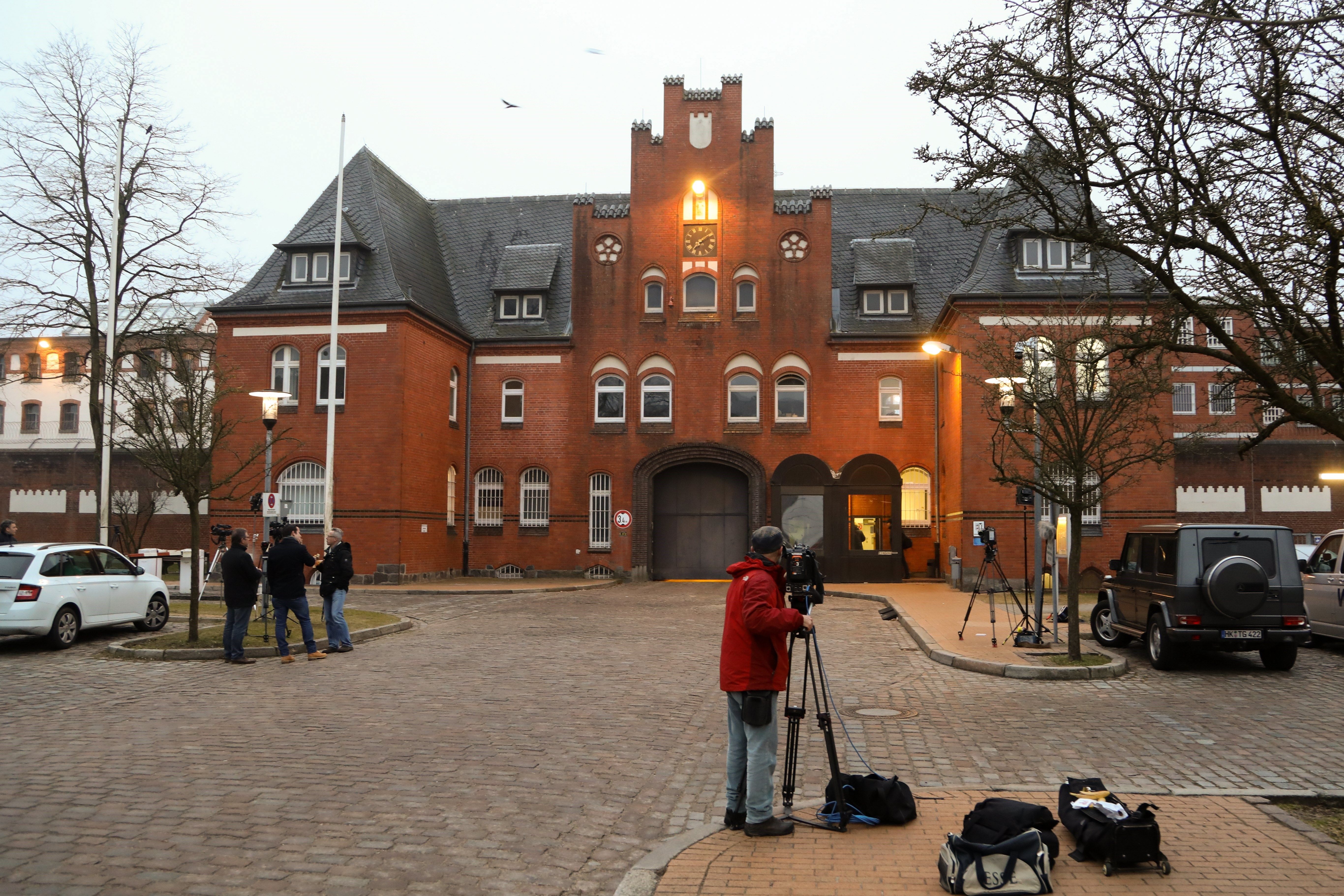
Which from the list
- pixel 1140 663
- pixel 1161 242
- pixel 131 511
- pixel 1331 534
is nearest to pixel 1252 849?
pixel 1161 242

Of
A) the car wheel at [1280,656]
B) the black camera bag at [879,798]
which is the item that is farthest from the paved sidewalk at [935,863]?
the car wheel at [1280,656]

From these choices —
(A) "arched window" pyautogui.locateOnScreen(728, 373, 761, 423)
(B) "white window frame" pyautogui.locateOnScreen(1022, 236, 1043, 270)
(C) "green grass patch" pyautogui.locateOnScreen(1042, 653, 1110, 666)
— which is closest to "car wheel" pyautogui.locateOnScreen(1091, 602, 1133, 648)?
(C) "green grass patch" pyautogui.locateOnScreen(1042, 653, 1110, 666)

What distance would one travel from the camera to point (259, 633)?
17.1 metres

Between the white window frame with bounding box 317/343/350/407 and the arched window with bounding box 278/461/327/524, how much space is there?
2.00m

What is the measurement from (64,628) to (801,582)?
1354cm

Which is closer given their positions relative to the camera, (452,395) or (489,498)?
(452,395)

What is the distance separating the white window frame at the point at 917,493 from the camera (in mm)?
33719

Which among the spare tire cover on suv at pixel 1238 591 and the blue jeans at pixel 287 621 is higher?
the spare tire cover on suv at pixel 1238 591

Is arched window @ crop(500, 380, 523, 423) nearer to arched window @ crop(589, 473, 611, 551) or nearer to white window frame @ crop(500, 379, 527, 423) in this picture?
white window frame @ crop(500, 379, 527, 423)

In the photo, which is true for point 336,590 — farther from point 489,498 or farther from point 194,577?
point 489,498

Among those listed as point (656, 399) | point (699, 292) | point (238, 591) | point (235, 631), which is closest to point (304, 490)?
point (656, 399)

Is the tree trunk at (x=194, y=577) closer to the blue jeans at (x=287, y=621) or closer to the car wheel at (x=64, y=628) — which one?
the blue jeans at (x=287, y=621)

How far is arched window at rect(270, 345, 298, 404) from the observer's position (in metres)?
32.6

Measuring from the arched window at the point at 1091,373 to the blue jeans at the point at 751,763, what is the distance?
16.5 ft
